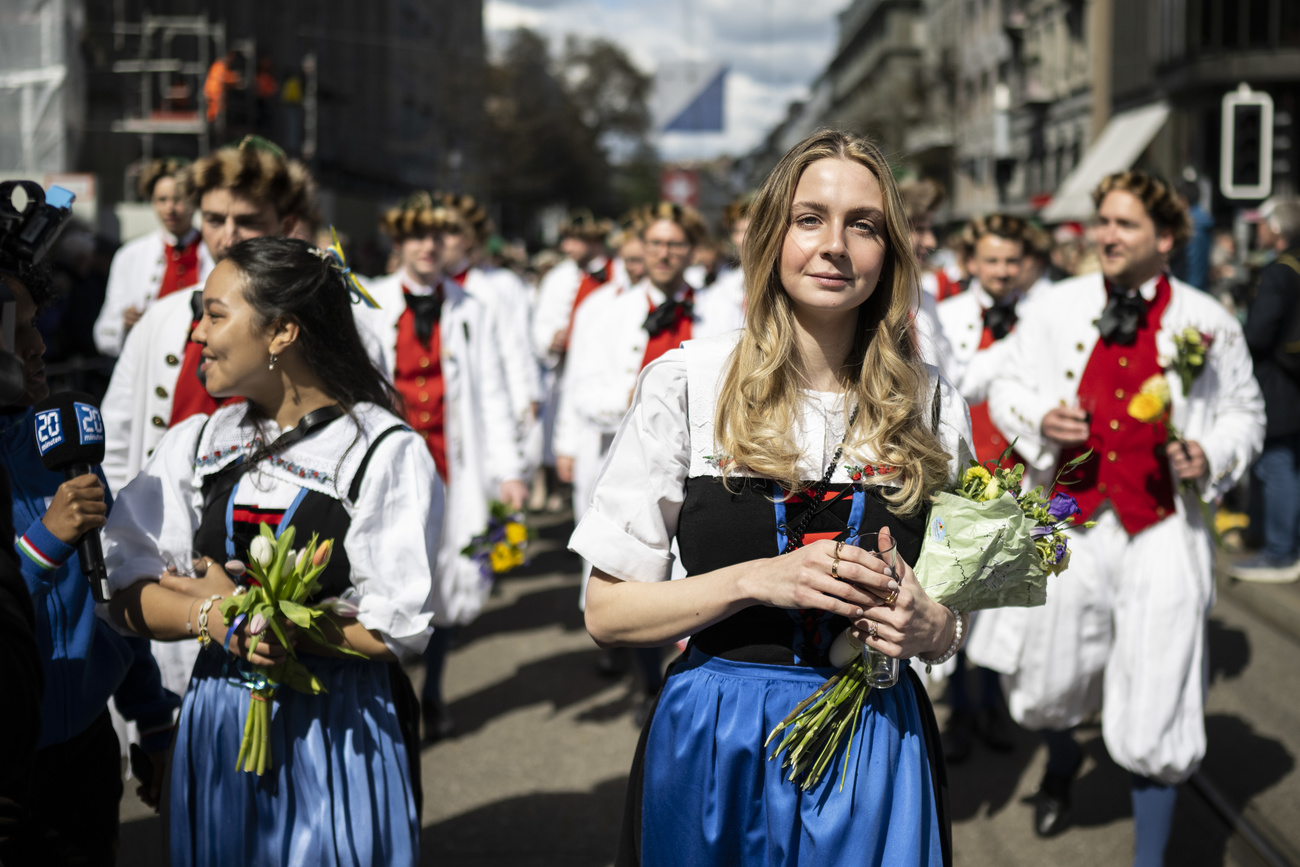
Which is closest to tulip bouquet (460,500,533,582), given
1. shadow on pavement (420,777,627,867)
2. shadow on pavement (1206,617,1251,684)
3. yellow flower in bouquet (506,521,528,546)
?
yellow flower in bouquet (506,521,528,546)

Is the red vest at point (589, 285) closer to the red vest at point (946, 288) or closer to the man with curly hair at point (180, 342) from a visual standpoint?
the red vest at point (946, 288)

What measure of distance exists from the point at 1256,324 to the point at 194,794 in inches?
295

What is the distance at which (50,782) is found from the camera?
2594 mm

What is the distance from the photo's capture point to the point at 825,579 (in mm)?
2006

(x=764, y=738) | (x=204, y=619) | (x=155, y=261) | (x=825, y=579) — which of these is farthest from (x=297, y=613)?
(x=155, y=261)

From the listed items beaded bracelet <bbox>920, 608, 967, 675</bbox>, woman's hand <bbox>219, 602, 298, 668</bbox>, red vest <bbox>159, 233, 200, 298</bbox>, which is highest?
red vest <bbox>159, 233, 200, 298</bbox>

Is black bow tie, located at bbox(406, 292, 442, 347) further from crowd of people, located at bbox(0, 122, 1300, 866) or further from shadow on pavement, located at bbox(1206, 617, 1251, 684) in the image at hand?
shadow on pavement, located at bbox(1206, 617, 1251, 684)

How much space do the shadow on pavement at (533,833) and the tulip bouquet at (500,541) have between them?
1.04 m

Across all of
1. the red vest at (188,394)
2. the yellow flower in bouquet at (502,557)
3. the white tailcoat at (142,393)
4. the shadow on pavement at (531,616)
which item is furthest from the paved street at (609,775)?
the red vest at (188,394)

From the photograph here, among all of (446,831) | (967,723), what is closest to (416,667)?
(446,831)

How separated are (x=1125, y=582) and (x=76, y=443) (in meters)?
3.33

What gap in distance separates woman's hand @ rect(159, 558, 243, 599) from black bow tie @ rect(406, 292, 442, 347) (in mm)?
3174

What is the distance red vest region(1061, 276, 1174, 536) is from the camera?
408cm

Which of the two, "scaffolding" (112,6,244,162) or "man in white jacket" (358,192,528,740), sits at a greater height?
"scaffolding" (112,6,244,162)
